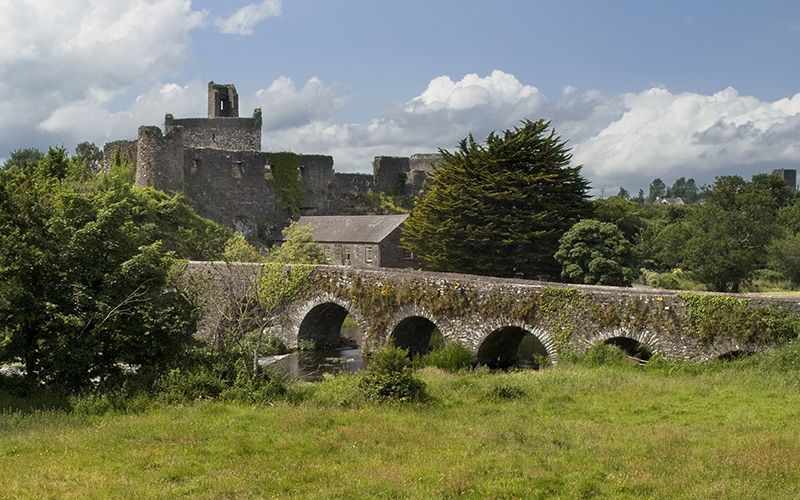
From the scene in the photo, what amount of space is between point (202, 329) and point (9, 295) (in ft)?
58.9

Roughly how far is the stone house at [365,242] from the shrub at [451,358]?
25930mm

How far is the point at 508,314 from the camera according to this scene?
2638 centimetres

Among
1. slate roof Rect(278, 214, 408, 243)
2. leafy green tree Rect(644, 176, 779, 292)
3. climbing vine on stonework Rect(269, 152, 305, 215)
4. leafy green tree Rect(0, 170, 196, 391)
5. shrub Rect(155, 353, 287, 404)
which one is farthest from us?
climbing vine on stonework Rect(269, 152, 305, 215)

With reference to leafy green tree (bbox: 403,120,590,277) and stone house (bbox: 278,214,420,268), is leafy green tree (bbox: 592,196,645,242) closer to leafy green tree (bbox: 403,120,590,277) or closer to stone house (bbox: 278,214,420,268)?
stone house (bbox: 278,214,420,268)

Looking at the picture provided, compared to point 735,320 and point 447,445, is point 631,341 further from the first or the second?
point 447,445

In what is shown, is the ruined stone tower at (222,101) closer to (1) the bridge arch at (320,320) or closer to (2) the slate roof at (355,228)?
(2) the slate roof at (355,228)

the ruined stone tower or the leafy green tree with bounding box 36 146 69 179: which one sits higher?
the ruined stone tower

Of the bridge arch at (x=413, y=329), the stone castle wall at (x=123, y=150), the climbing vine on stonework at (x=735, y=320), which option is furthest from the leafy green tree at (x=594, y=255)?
the stone castle wall at (x=123, y=150)

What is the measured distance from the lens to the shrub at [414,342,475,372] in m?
26.8

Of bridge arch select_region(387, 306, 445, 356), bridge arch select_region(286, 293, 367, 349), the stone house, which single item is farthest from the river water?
the stone house

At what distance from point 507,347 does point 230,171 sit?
38.4 m

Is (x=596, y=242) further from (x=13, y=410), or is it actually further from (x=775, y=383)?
(x=13, y=410)

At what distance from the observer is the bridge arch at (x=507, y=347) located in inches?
1004

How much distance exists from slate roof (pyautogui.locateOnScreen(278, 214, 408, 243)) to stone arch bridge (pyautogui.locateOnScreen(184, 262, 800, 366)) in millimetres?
20025
